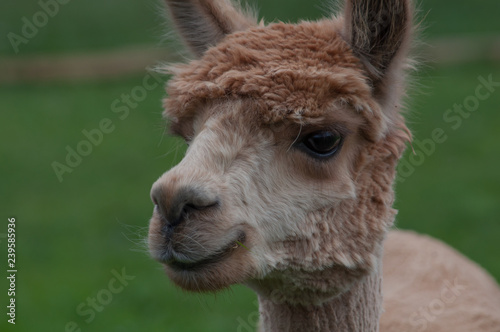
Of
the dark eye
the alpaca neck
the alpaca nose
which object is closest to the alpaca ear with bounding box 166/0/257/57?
the dark eye

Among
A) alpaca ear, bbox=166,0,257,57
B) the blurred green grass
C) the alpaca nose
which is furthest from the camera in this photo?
the blurred green grass

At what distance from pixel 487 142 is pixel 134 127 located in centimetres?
743

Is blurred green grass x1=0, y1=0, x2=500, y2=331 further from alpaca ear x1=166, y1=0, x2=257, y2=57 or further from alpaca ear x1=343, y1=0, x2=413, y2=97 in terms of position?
alpaca ear x1=343, y1=0, x2=413, y2=97

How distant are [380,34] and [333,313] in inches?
54.7

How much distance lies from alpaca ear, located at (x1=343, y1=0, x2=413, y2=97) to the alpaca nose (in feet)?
3.63

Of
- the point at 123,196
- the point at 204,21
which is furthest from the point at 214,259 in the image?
the point at 123,196

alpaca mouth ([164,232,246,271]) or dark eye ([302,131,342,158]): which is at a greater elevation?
dark eye ([302,131,342,158])

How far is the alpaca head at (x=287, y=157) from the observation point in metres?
3.21

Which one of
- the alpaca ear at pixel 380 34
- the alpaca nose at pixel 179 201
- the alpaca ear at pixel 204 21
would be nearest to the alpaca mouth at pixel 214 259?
the alpaca nose at pixel 179 201

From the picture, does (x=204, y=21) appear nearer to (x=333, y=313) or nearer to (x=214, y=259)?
(x=214, y=259)

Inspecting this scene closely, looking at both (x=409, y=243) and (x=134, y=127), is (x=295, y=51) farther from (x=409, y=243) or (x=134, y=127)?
Result: (x=134, y=127)

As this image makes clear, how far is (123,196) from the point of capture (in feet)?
40.2

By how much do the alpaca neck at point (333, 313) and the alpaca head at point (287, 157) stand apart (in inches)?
4.8

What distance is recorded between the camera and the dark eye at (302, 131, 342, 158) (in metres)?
3.45
